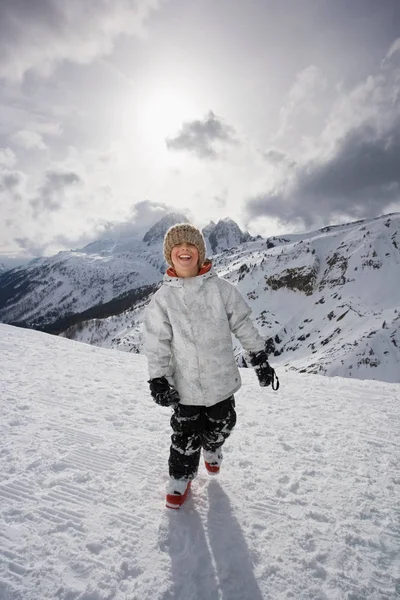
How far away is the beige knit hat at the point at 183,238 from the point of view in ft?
9.65

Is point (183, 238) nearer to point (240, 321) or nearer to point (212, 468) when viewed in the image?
point (240, 321)

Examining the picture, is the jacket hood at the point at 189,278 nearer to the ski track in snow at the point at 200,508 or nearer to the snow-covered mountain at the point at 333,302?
the ski track in snow at the point at 200,508

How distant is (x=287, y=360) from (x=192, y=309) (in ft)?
163

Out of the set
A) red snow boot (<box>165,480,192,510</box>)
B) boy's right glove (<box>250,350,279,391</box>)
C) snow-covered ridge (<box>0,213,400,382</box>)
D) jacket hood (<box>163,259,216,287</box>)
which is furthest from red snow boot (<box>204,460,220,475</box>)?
snow-covered ridge (<box>0,213,400,382</box>)

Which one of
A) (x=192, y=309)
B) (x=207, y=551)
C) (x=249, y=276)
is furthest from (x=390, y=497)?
(x=249, y=276)

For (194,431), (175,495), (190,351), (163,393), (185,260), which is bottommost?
(175,495)

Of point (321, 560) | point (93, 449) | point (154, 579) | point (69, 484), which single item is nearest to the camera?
point (154, 579)

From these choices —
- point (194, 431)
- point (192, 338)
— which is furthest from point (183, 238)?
point (194, 431)

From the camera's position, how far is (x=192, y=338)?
2.82 m

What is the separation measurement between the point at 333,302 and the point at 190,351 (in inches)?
2541

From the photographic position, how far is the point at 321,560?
86.4 inches

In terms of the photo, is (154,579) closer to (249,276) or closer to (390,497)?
(390,497)

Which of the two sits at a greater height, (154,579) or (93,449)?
(93,449)

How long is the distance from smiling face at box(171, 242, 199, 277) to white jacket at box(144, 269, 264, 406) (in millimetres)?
92
